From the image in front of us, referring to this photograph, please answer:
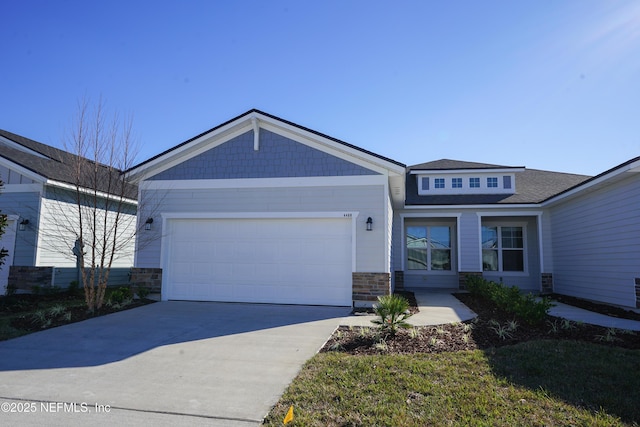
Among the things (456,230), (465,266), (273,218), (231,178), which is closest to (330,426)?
(273,218)

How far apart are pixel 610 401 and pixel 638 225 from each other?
6.84 m

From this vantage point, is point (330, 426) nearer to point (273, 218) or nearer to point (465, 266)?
point (273, 218)

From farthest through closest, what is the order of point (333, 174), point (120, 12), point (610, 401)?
1. point (333, 174)
2. point (120, 12)
3. point (610, 401)

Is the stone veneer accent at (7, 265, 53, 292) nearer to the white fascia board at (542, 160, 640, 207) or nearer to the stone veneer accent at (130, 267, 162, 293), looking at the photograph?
the stone veneer accent at (130, 267, 162, 293)

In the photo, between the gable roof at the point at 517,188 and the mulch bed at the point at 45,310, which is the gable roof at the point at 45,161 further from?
the gable roof at the point at 517,188

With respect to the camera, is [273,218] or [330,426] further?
[273,218]

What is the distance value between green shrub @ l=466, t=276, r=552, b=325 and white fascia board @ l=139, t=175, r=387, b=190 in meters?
3.73

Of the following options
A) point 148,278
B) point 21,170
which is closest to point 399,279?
point 148,278

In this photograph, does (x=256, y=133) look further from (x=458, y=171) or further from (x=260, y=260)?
(x=458, y=171)

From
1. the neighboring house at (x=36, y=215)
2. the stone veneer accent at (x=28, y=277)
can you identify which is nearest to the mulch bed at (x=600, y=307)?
the neighboring house at (x=36, y=215)

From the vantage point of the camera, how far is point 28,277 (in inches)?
456

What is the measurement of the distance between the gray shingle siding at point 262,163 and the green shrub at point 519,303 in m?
4.11

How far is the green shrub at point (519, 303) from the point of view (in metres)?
6.95

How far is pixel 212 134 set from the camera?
33.8ft
